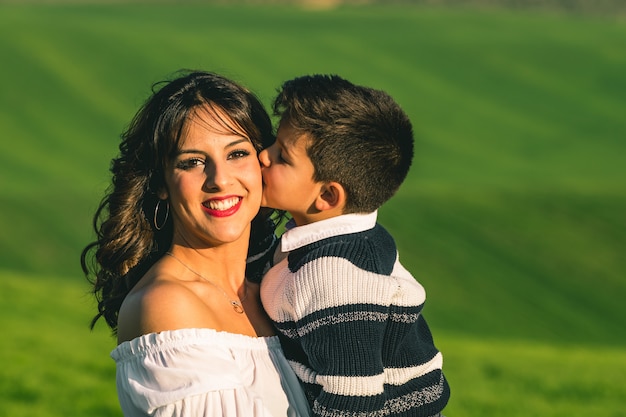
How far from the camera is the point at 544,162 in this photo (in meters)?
30.6

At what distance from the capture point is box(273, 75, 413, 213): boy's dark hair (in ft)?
13.8

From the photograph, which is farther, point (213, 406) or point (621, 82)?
point (621, 82)

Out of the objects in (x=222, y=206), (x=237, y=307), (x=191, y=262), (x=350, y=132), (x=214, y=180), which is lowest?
(x=237, y=307)

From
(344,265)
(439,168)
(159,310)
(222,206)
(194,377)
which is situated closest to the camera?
(194,377)

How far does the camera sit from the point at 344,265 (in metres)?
3.99

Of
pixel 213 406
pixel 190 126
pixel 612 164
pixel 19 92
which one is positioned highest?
pixel 190 126

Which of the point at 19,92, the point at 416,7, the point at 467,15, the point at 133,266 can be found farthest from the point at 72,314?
the point at 416,7

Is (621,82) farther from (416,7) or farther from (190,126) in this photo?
(190,126)

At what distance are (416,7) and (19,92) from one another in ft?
87.8

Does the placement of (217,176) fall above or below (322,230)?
above

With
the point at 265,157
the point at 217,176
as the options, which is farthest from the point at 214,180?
the point at 265,157

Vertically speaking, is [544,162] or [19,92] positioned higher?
[19,92]

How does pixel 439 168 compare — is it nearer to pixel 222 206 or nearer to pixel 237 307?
pixel 237 307

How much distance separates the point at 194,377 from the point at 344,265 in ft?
2.25
